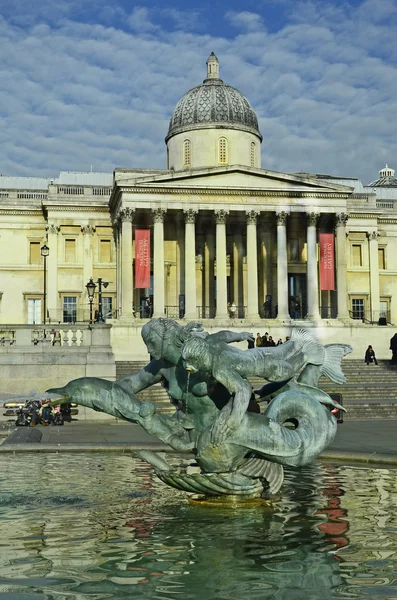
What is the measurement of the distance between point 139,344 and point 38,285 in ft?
45.4

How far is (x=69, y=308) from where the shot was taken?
5650cm

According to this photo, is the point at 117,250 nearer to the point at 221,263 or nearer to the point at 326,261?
the point at 221,263

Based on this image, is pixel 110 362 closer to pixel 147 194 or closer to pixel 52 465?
pixel 52 465

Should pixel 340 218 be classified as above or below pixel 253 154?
below

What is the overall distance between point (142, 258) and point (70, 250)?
9244 millimetres

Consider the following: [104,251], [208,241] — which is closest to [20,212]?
[104,251]

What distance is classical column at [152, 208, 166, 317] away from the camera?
165ft

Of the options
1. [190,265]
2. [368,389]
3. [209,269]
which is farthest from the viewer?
[209,269]

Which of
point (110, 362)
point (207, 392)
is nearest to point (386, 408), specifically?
point (110, 362)

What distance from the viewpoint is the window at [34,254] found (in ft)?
190

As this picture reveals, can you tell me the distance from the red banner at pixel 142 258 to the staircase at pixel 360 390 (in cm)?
1044

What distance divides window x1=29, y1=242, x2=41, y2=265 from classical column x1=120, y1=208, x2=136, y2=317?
10431 millimetres

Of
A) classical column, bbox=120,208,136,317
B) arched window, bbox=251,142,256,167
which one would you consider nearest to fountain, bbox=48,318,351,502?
classical column, bbox=120,208,136,317

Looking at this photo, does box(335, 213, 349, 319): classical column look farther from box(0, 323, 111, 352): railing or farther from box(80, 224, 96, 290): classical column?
box(0, 323, 111, 352): railing
